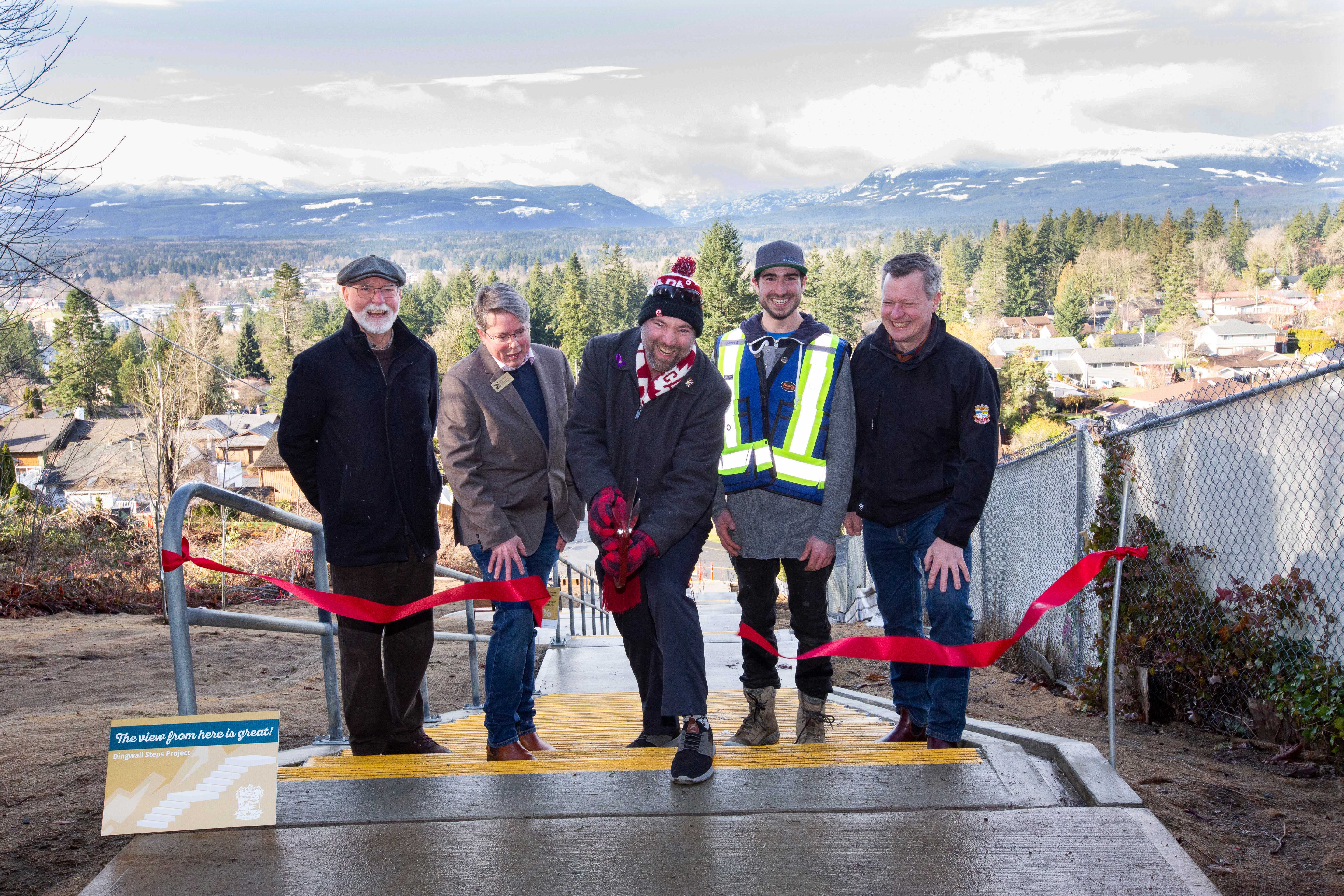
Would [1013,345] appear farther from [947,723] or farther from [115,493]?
[947,723]

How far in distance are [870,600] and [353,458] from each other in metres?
10.9

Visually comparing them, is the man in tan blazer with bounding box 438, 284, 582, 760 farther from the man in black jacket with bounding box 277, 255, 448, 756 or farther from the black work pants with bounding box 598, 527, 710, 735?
the black work pants with bounding box 598, 527, 710, 735

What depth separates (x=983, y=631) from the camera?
834cm

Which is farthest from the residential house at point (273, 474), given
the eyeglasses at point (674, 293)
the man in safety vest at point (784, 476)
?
the eyeglasses at point (674, 293)

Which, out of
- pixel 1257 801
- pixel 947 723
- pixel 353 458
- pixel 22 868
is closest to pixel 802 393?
pixel 947 723

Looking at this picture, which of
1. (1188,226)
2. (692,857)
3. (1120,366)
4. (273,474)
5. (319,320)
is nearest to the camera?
(692,857)

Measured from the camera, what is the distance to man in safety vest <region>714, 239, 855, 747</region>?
4051 millimetres

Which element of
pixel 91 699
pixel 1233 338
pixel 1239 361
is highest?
pixel 91 699

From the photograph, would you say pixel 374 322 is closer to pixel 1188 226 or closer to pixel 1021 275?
pixel 1021 275

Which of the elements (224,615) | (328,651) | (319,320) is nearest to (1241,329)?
(319,320)

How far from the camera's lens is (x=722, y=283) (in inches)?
2948

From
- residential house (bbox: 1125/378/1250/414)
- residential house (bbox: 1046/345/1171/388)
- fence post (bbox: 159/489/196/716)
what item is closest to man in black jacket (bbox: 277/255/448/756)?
fence post (bbox: 159/489/196/716)

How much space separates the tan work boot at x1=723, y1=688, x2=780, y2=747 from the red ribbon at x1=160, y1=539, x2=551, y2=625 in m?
0.96

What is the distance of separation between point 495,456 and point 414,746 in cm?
128
